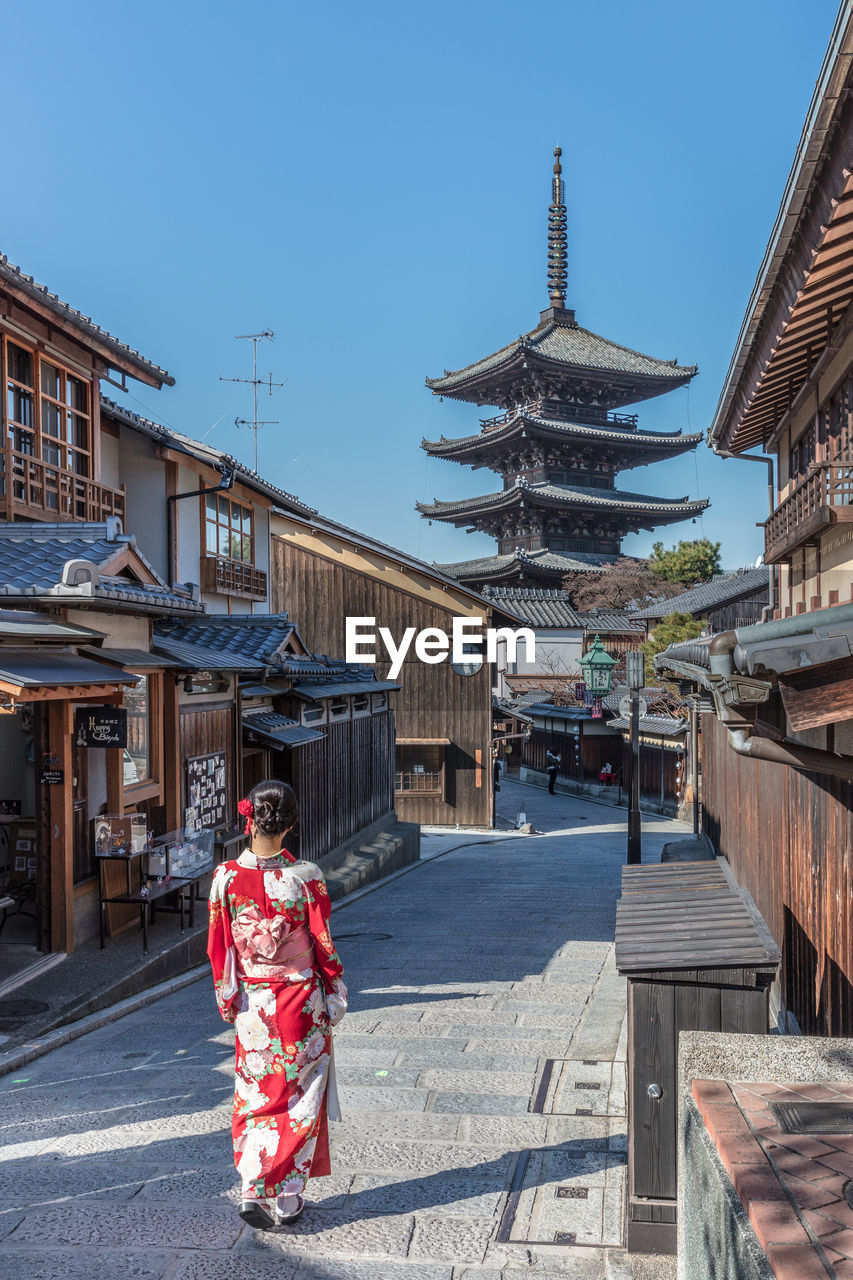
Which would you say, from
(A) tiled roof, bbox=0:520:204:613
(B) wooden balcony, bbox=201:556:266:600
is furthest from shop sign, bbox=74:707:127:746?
(B) wooden balcony, bbox=201:556:266:600

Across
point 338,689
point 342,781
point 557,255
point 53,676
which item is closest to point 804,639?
point 53,676

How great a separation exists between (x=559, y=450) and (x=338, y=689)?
31707mm

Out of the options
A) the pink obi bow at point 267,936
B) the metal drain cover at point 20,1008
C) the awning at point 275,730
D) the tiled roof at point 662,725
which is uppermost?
the awning at point 275,730

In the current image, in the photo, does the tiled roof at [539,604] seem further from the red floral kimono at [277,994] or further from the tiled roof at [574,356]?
the red floral kimono at [277,994]

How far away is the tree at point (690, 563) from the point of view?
43500 mm

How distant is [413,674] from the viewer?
→ 3039 cm

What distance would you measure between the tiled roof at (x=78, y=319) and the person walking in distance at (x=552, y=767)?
28926 millimetres

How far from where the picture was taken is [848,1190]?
2.78 meters

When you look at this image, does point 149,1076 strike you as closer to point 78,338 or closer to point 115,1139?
point 115,1139

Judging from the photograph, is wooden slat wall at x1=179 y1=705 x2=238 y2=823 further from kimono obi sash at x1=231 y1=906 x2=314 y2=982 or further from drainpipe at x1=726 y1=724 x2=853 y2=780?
drainpipe at x1=726 y1=724 x2=853 y2=780

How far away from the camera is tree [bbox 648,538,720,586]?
43500 mm

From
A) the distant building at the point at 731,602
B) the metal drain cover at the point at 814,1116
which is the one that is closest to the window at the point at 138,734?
the metal drain cover at the point at 814,1116

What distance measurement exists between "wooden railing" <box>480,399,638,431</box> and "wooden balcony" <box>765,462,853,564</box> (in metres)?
36.1

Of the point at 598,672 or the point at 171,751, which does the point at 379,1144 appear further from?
the point at 598,672
